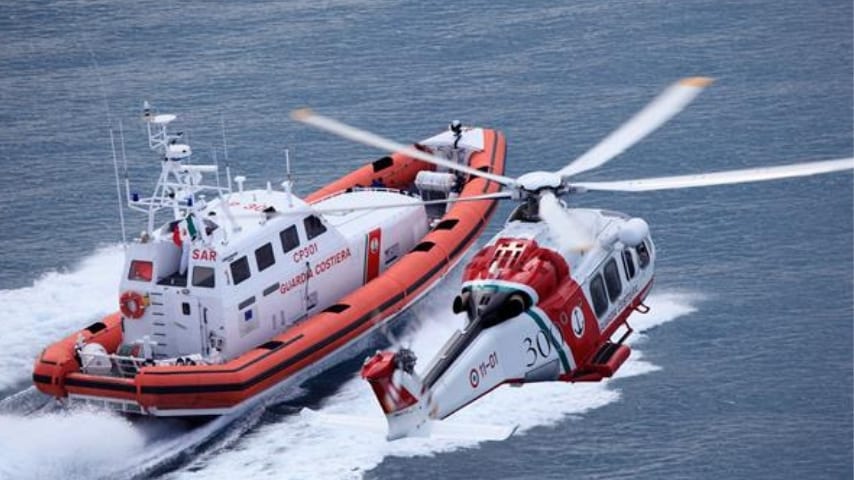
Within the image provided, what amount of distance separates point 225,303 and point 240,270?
0.77m

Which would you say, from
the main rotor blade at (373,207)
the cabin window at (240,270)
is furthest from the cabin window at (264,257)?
the main rotor blade at (373,207)

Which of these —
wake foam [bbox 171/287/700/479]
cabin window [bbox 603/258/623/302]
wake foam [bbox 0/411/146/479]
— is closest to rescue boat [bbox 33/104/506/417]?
wake foam [bbox 0/411/146/479]

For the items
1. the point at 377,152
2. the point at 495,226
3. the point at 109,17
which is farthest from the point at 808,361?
the point at 109,17

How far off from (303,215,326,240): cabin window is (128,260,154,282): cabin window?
3.36 meters

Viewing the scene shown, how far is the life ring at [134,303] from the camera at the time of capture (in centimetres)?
3362

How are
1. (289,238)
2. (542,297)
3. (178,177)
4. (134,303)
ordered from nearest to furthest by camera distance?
(542,297), (134,303), (178,177), (289,238)

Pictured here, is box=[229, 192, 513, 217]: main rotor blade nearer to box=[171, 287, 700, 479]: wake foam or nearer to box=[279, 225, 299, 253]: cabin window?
box=[279, 225, 299, 253]: cabin window

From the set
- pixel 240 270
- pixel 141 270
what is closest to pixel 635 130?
pixel 240 270

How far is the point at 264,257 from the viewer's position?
112 ft

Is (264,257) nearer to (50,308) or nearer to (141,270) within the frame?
(141,270)

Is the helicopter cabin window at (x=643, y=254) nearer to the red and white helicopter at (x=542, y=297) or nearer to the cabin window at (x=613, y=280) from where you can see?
the red and white helicopter at (x=542, y=297)

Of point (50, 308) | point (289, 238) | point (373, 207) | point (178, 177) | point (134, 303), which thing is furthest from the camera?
point (50, 308)

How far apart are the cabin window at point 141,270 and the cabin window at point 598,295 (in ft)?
28.2

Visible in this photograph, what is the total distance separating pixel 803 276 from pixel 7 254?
1938 centimetres
